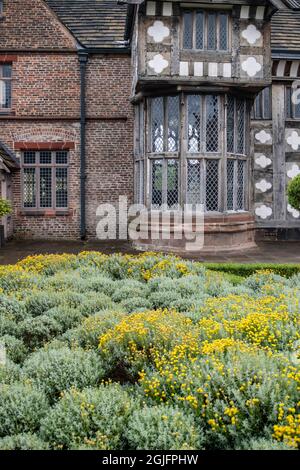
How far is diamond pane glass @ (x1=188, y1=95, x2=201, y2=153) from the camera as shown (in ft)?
41.6

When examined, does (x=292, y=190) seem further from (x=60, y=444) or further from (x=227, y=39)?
(x=60, y=444)

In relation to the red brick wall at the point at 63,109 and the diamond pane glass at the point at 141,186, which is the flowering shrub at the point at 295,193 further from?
the red brick wall at the point at 63,109

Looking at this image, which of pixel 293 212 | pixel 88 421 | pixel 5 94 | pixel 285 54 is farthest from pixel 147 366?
pixel 285 54

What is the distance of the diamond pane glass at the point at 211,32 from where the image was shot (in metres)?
12.4

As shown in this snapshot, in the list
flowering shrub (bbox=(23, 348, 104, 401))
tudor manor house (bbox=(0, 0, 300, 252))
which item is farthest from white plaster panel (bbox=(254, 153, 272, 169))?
flowering shrub (bbox=(23, 348, 104, 401))

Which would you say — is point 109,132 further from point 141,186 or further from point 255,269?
point 255,269

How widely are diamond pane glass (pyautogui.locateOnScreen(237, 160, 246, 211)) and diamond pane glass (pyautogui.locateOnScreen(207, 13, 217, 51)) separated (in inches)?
122

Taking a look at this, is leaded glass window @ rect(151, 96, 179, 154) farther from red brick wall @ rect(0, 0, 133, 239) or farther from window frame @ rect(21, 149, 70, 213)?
window frame @ rect(21, 149, 70, 213)

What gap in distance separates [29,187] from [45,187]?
508mm

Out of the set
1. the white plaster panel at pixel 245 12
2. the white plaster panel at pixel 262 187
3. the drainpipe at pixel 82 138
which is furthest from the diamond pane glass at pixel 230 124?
the drainpipe at pixel 82 138

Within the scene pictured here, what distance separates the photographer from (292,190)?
40.2ft

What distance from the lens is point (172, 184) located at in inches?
510
